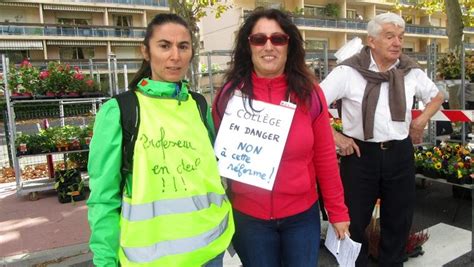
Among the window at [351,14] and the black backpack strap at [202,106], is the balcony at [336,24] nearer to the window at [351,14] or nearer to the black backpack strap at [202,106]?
the window at [351,14]

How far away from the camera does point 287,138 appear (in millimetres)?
1990

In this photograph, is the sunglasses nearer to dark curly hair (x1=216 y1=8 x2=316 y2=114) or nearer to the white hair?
dark curly hair (x1=216 y1=8 x2=316 y2=114)

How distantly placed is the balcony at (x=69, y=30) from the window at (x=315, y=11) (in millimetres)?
14057

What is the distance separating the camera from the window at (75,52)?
33.7 metres

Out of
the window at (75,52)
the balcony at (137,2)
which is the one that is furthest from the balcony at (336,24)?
the window at (75,52)

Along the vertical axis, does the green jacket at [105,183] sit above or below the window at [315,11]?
below

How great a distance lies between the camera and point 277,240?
6.84ft

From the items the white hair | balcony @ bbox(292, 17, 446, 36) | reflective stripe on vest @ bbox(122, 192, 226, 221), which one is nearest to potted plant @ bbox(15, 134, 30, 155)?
reflective stripe on vest @ bbox(122, 192, 226, 221)

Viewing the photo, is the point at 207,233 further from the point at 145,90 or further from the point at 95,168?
the point at 145,90

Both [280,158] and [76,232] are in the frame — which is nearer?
[280,158]

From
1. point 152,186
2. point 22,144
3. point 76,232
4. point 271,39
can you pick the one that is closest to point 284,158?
point 271,39

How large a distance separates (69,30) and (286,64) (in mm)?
34633

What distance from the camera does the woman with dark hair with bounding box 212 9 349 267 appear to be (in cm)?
200

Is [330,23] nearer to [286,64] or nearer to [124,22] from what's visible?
[124,22]
